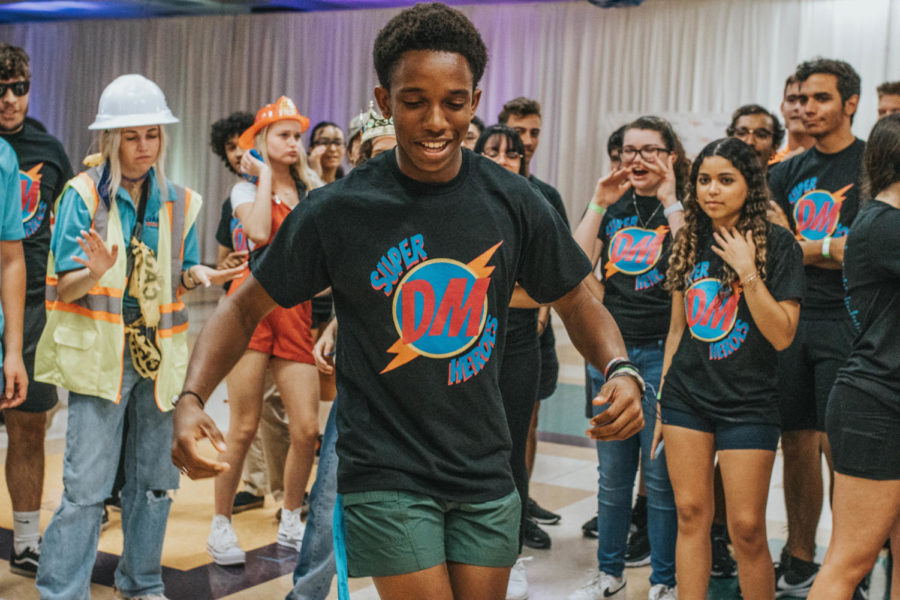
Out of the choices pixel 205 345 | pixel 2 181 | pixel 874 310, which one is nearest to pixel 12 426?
pixel 2 181

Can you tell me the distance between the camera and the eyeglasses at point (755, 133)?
15.6 ft

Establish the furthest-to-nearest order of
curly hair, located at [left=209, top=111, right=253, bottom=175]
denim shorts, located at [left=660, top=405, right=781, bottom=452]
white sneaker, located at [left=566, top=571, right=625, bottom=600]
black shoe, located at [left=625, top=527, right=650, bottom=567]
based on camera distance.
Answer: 1. curly hair, located at [left=209, top=111, right=253, bottom=175]
2. black shoe, located at [left=625, top=527, right=650, bottom=567]
3. white sneaker, located at [left=566, top=571, right=625, bottom=600]
4. denim shorts, located at [left=660, top=405, right=781, bottom=452]

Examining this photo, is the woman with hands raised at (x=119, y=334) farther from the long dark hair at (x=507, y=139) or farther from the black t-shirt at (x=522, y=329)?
the long dark hair at (x=507, y=139)

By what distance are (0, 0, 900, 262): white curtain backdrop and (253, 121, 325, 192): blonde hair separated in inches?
335

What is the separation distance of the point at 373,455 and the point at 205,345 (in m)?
0.41

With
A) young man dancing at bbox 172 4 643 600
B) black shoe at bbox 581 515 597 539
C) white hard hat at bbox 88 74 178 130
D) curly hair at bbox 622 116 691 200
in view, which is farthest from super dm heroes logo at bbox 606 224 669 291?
young man dancing at bbox 172 4 643 600

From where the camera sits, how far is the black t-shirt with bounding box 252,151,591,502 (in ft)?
6.61

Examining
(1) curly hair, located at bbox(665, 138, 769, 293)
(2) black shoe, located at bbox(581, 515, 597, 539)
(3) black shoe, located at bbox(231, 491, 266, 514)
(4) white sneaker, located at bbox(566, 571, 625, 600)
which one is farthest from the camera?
(3) black shoe, located at bbox(231, 491, 266, 514)

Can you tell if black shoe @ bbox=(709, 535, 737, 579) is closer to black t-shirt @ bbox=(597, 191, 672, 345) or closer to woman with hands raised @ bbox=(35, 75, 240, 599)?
black t-shirt @ bbox=(597, 191, 672, 345)

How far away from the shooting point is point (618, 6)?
42.0 feet

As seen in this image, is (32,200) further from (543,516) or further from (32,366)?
(543,516)

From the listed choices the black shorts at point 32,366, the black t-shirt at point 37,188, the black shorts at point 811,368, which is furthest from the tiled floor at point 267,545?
the black t-shirt at point 37,188

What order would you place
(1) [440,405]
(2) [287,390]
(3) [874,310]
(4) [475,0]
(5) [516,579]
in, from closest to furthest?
(1) [440,405] < (3) [874,310] < (5) [516,579] < (2) [287,390] < (4) [475,0]

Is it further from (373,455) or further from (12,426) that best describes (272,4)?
(373,455)
